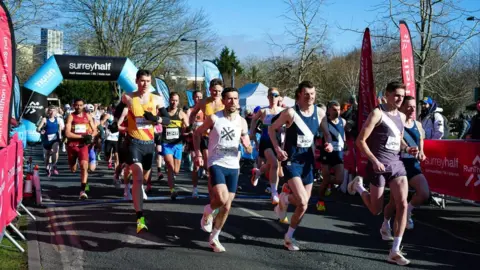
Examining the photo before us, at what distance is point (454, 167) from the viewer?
366 inches

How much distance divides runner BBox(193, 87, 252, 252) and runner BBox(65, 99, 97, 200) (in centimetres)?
454

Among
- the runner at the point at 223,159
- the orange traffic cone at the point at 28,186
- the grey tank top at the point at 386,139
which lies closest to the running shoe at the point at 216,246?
the runner at the point at 223,159

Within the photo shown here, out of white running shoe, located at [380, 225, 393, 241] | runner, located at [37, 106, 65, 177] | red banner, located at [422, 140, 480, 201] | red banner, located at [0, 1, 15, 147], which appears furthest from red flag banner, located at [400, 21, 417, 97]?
runner, located at [37, 106, 65, 177]

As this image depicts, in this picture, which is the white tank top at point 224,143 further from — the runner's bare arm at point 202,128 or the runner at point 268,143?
the runner at point 268,143

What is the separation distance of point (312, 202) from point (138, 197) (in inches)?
163

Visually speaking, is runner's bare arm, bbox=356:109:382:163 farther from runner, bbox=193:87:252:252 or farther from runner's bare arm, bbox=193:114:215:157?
runner's bare arm, bbox=193:114:215:157

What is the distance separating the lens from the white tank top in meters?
6.73

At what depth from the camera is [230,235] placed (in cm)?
756

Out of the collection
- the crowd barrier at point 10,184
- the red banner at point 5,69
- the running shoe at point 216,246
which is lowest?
the running shoe at point 216,246

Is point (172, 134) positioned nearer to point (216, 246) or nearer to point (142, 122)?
point (142, 122)

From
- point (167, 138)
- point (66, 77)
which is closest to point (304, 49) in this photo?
point (66, 77)

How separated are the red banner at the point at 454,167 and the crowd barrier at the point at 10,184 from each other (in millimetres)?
6449

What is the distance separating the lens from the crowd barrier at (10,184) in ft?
20.3

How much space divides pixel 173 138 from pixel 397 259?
6.36 m
